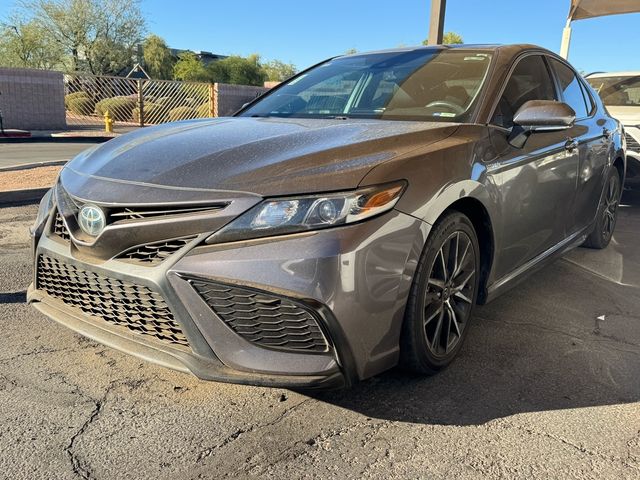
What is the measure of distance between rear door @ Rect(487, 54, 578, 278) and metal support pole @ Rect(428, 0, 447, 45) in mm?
4644

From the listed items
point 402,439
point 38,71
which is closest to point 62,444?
point 402,439

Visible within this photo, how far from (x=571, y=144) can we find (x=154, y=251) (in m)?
2.91

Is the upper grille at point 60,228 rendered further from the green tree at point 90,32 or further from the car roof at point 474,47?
the green tree at point 90,32

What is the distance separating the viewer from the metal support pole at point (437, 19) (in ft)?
26.3

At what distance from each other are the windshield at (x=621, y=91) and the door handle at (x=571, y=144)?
6082 millimetres

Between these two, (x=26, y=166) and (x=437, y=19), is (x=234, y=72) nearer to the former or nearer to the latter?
(x=26, y=166)

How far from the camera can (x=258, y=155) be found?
2.33 m

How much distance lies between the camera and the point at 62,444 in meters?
2.12

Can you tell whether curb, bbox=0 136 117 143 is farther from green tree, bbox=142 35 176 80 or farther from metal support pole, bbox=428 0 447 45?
green tree, bbox=142 35 176 80

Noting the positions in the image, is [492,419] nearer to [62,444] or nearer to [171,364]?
[171,364]

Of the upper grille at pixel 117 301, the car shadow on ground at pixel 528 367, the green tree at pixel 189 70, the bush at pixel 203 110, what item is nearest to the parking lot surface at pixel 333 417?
the car shadow on ground at pixel 528 367

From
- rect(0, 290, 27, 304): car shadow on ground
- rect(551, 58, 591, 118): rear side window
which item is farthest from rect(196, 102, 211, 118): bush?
rect(0, 290, 27, 304): car shadow on ground

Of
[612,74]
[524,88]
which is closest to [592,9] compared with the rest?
[612,74]

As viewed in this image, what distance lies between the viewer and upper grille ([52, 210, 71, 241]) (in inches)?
95.2
